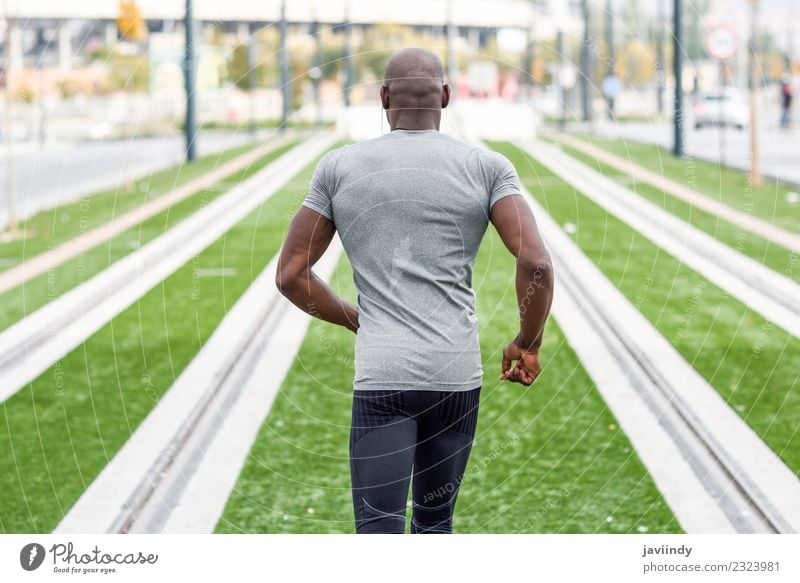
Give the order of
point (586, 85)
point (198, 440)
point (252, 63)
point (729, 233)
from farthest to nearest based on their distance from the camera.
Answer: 1. point (586, 85)
2. point (252, 63)
3. point (729, 233)
4. point (198, 440)

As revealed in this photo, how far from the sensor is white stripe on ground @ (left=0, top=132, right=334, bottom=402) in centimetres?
1073

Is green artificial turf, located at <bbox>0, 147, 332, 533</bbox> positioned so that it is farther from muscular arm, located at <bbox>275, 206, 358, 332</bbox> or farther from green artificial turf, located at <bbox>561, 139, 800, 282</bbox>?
green artificial turf, located at <bbox>561, 139, 800, 282</bbox>

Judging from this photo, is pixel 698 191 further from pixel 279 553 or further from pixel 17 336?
pixel 279 553

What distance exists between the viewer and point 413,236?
13.2ft

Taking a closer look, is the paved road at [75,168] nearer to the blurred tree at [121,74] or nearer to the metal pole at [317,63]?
the metal pole at [317,63]

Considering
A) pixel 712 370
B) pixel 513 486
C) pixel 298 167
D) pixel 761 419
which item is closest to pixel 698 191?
pixel 298 167

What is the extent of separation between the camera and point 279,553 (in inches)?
191

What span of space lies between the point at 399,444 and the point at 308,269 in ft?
2.02

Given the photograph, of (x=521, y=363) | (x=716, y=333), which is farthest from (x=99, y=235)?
(x=521, y=363)

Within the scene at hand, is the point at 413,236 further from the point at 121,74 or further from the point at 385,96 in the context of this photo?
the point at 121,74

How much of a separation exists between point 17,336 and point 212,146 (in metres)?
33.7

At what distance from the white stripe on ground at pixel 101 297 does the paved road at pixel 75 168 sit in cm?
138

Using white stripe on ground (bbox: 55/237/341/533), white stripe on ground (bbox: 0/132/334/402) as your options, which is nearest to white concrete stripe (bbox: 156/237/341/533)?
white stripe on ground (bbox: 55/237/341/533)

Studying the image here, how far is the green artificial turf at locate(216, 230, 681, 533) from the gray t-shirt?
257 centimetres
